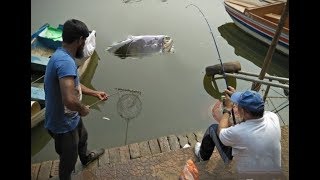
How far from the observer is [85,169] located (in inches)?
189

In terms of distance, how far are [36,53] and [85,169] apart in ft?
16.0

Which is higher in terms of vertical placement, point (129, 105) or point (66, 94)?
point (66, 94)

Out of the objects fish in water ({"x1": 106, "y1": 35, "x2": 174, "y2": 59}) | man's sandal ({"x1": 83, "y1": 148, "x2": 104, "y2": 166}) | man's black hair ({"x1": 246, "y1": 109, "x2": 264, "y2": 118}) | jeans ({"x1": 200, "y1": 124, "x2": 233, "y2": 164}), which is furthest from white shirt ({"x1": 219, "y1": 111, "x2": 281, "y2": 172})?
fish in water ({"x1": 106, "y1": 35, "x2": 174, "y2": 59})

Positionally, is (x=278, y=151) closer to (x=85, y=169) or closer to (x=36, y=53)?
(x=85, y=169)

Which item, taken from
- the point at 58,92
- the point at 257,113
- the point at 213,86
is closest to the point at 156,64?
the point at 213,86

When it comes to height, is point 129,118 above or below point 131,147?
below

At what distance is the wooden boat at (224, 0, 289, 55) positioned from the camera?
920 centimetres

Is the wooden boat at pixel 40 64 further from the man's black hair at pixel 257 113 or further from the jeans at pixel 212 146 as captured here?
the man's black hair at pixel 257 113

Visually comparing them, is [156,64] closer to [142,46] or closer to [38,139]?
[142,46]

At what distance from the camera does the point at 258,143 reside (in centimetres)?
317

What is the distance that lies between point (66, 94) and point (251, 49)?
831 cm

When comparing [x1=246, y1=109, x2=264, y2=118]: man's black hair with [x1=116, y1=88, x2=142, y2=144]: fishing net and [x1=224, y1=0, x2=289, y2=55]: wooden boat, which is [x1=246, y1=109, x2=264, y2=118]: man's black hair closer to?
[x1=116, y1=88, x2=142, y2=144]: fishing net

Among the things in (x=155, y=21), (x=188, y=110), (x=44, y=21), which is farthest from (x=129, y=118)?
(x=44, y=21)

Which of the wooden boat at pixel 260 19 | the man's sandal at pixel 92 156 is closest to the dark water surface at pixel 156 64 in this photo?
the wooden boat at pixel 260 19
